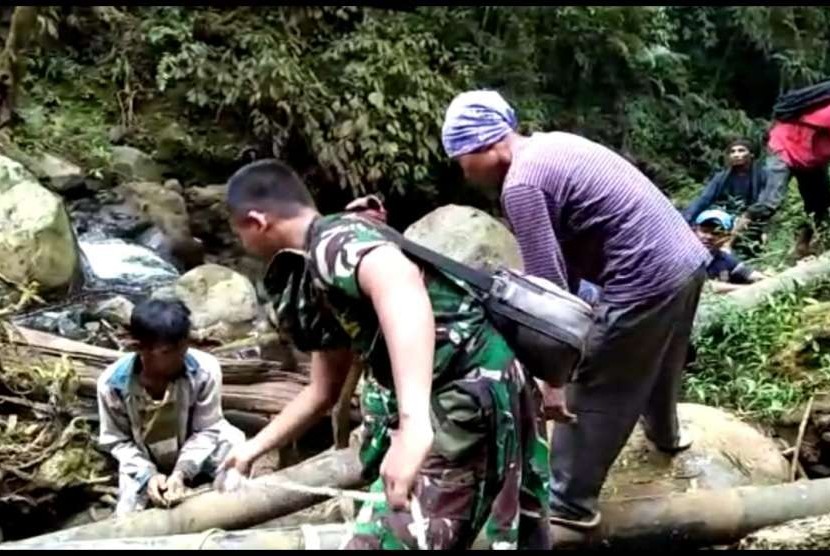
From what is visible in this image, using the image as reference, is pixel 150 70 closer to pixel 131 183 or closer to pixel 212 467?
pixel 131 183

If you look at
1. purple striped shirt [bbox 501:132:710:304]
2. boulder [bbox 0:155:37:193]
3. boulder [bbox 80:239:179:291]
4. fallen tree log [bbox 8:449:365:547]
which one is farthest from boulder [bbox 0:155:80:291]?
purple striped shirt [bbox 501:132:710:304]

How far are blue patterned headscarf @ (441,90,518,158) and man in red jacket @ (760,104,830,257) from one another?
186 inches

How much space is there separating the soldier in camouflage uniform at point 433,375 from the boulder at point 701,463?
5.50ft

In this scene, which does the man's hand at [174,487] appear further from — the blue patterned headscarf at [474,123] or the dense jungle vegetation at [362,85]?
the dense jungle vegetation at [362,85]

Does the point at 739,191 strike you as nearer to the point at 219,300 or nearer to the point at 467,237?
the point at 467,237

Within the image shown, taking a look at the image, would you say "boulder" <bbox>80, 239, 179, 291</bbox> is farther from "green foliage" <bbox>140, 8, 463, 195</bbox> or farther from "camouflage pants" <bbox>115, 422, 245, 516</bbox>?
"camouflage pants" <bbox>115, 422, 245, 516</bbox>

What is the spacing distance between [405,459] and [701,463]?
258 cm

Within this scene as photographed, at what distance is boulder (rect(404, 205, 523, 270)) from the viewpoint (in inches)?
337

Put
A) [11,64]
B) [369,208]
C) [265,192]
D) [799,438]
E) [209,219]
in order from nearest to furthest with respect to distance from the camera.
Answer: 1. [265,192]
2. [369,208]
3. [799,438]
4. [11,64]
5. [209,219]

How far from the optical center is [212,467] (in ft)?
14.3

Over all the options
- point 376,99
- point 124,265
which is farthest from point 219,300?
point 376,99

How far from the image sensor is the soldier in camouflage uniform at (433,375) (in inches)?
107

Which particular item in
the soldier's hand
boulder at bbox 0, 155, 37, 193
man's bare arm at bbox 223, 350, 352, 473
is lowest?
boulder at bbox 0, 155, 37, 193

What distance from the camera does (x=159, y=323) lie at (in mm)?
4008
